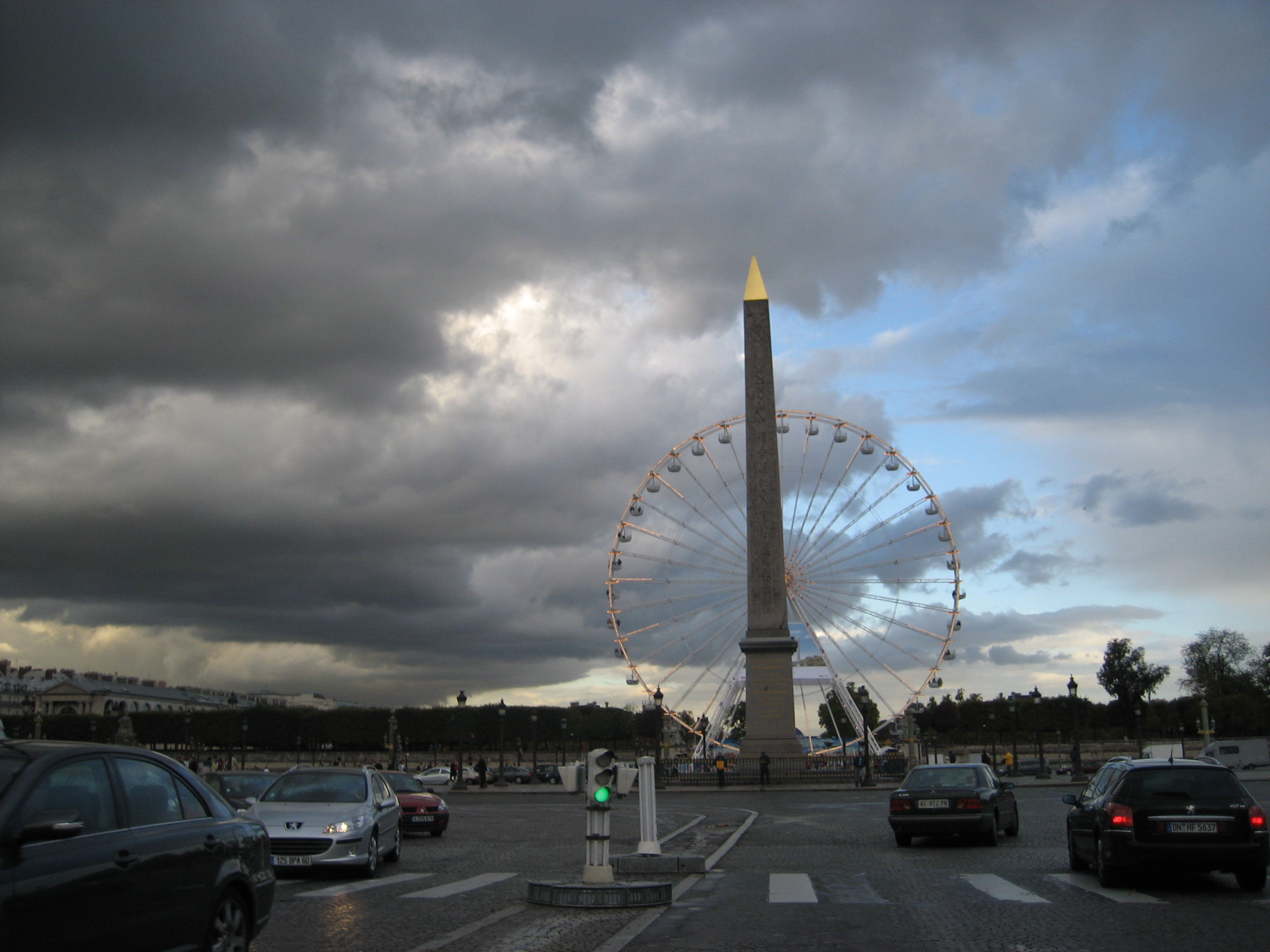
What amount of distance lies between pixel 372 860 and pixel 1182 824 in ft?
29.3

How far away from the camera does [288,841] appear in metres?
13.6

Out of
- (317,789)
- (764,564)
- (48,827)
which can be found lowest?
(317,789)

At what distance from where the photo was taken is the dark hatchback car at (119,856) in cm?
530

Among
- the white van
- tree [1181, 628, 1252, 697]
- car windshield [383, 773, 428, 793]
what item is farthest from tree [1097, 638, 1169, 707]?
car windshield [383, 773, 428, 793]

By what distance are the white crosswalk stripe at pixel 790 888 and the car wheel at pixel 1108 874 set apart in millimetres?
3011

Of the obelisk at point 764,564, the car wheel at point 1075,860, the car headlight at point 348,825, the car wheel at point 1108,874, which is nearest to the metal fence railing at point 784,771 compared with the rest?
the obelisk at point 764,564

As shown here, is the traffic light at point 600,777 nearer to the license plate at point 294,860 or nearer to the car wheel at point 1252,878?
the license plate at point 294,860

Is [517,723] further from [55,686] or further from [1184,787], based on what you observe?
[1184,787]

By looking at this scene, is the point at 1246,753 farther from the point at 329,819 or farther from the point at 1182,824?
the point at 329,819

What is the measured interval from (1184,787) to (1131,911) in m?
2.21

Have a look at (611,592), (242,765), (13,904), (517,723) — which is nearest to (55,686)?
(517,723)

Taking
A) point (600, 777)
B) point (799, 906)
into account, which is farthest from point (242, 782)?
point (799, 906)

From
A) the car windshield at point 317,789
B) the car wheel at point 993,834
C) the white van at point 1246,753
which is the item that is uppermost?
the car windshield at point 317,789

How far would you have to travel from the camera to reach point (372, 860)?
14.2 meters
